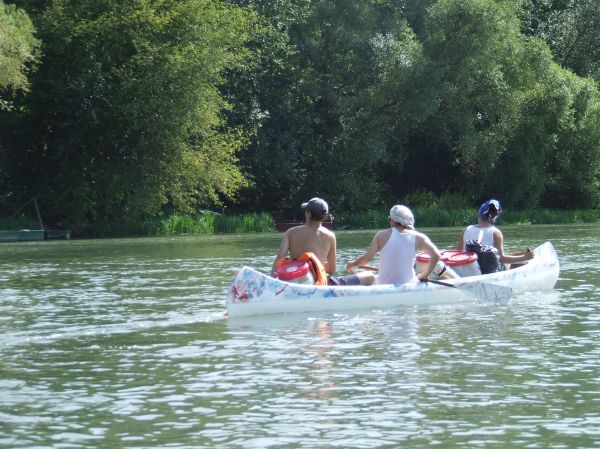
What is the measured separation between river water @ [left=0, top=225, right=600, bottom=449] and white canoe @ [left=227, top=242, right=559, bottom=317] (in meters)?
0.17

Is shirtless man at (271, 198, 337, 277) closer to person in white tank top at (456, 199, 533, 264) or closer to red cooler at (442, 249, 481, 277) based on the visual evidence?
red cooler at (442, 249, 481, 277)

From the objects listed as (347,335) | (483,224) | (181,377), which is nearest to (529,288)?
(483,224)

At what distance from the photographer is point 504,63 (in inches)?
2167

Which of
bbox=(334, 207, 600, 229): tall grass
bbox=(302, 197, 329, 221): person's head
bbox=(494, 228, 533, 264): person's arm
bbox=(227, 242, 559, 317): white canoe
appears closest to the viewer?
bbox=(227, 242, 559, 317): white canoe

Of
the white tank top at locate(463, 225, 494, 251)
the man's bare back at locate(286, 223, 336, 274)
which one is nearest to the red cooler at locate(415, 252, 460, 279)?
the white tank top at locate(463, 225, 494, 251)

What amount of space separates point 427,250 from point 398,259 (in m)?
0.39

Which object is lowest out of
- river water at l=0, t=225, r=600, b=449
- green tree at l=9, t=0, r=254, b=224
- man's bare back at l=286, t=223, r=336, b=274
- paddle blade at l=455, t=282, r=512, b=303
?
river water at l=0, t=225, r=600, b=449

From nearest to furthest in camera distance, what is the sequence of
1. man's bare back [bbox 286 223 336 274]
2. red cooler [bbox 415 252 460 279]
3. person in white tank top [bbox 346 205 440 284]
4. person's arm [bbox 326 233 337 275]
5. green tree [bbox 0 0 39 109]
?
man's bare back [bbox 286 223 336 274] → person's arm [bbox 326 233 337 275] → person in white tank top [bbox 346 205 440 284] → red cooler [bbox 415 252 460 279] → green tree [bbox 0 0 39 109]

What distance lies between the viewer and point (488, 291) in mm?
16438

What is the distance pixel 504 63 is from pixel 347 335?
43583mm

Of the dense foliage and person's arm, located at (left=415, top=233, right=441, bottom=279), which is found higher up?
the dense foliage

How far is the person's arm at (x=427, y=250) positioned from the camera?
15.5 meters

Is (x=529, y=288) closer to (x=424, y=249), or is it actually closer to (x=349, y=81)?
(x=424, y=249)

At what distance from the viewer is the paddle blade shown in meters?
16.3
